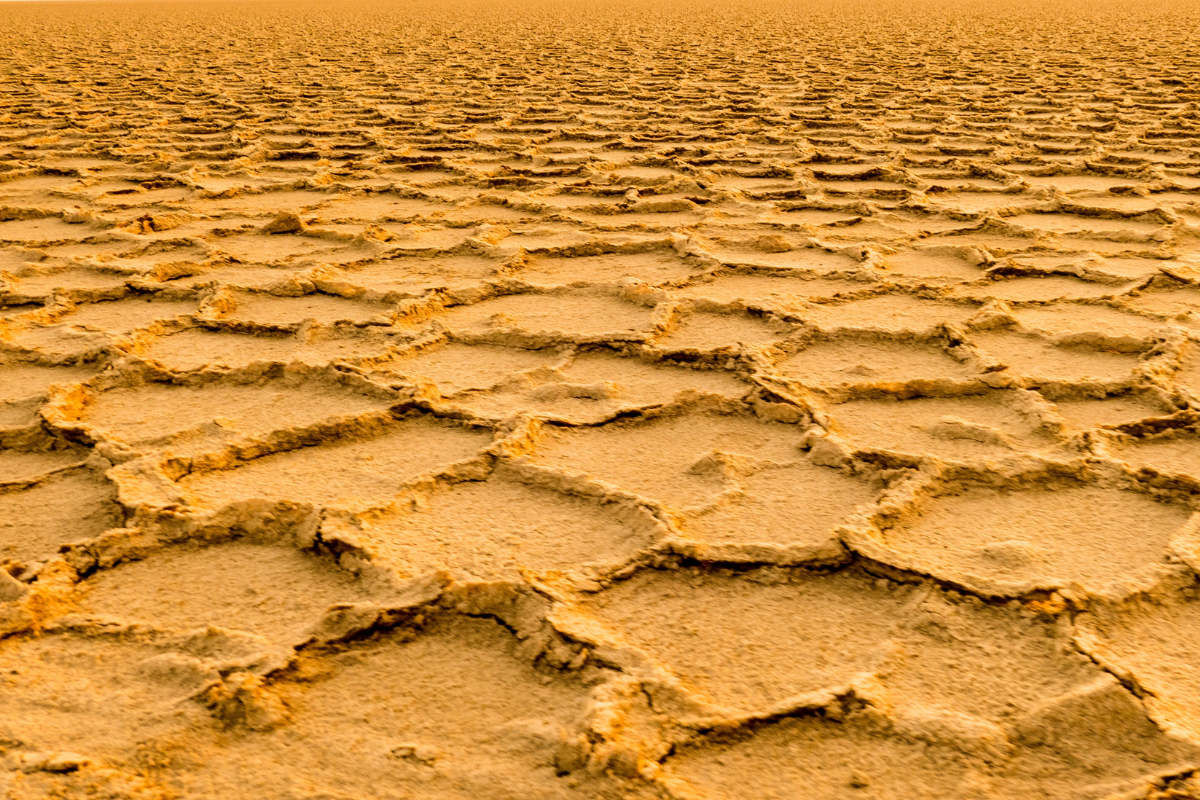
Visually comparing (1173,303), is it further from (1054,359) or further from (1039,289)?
(1054,359)

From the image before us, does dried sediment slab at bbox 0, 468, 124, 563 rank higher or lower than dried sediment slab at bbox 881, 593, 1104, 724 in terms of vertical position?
lower

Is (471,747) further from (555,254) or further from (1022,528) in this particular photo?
(555,254)

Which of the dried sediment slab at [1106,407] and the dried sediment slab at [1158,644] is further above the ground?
the dried sediment slab at [1106,407]

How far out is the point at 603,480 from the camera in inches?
52.4

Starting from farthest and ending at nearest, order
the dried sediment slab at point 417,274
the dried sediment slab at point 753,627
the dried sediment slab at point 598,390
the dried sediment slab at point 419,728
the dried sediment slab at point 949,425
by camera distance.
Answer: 1. the dried sediment slab at point 417,274
2. the dried sediment slab at point 598,390
3. the dried sediment slab at point 949,425
4. the dried sediment slab at point 753,627
5. the dried sediment slab at point 419,728

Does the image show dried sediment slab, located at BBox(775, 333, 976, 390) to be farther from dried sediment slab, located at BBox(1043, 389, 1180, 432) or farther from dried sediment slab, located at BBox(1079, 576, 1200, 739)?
dried sediment slab, located at BBox(1079, 576, 1200, 739)

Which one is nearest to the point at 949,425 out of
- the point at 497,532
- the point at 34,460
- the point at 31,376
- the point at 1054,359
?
the point at 1054,359

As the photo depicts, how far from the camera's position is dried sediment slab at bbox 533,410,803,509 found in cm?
132

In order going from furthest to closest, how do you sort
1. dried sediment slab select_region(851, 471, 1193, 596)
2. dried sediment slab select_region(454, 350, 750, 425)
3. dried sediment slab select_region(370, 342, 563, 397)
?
dried sediment slab select_region(370, 342, 563, 397) < dried sediment slab select_region(454, 350, 750, 425) < dried sediment slab select_region(851, 471, 1193, 596)

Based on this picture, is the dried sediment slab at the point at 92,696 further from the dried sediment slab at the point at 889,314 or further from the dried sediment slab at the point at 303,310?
the dried sediment slab at the point at 889,314

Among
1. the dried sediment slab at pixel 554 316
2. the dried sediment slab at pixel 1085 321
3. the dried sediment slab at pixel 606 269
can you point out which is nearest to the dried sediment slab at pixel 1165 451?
the dried sediment slab at pixel 1085 321

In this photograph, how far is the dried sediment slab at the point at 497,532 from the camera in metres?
1.13

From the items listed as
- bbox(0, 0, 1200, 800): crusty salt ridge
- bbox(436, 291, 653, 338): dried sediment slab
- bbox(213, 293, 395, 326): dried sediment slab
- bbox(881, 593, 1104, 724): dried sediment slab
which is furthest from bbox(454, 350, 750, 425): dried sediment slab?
bbox(881, 593, 1104, 724): dried sediment slab

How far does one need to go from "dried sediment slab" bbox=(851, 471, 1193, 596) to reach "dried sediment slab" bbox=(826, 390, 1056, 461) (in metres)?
0.09
